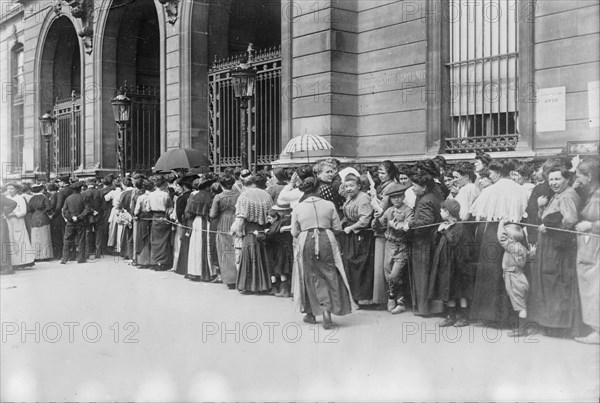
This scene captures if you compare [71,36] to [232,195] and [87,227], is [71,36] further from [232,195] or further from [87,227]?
[232,195]

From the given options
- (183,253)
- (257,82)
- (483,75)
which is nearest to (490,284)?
(483,75)

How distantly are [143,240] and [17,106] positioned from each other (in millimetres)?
18983

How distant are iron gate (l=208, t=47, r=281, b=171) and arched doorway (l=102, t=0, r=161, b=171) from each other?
4.26 meters

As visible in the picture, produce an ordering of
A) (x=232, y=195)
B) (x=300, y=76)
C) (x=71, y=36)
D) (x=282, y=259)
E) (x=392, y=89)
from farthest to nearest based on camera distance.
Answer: (x=71, y=36)
(x=300, y=76)
(x=392, y=89)
(x=232, y=195)
(x=282, y=259)

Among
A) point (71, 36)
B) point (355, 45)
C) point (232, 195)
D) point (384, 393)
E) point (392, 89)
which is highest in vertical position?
point (71, 36)

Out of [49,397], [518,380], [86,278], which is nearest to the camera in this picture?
[49,397]

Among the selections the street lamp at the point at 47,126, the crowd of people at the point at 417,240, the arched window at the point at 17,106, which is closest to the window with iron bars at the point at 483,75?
the crowd of people at the point at 417,240

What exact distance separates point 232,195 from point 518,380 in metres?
6.14

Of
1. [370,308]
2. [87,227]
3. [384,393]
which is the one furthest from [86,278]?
[384,393]

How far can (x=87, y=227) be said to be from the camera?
1402cm

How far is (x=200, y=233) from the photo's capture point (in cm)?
1131

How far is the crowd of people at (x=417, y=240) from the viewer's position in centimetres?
682

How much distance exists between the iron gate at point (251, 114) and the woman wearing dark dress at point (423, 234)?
7.47 meters

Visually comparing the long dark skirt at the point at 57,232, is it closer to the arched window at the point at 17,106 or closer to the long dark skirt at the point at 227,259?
the long dark skirt at the point at 227,259
